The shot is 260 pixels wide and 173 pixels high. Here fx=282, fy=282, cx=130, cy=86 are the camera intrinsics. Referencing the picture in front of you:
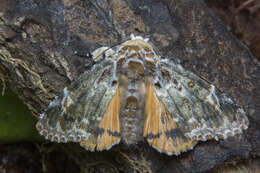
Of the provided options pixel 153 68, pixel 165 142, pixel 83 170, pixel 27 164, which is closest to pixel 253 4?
pixel 153 68

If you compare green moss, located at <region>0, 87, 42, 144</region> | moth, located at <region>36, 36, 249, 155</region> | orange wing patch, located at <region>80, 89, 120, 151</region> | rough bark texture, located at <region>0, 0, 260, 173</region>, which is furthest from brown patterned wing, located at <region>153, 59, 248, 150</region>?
green moss, located at <region>0, 87, 42, 144</region>

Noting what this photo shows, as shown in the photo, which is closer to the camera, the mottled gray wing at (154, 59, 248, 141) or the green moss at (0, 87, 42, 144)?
the mottled gray wing at (154, 59, 248, 141)

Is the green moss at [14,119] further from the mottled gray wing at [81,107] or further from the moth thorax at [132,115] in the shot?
the moth thorax at [132,115]

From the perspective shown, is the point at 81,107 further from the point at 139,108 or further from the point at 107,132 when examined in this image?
the point at 139,108

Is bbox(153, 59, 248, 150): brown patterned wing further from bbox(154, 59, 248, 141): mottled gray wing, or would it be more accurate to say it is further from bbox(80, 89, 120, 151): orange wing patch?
bbox(80, 89, 120, 151): orange wing patch

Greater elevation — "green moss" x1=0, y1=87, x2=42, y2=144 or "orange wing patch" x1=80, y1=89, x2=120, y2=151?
"green moss" x1=0, y1=87, x2=42, y2=144

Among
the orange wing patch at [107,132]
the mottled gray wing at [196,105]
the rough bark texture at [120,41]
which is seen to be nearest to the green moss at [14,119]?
the rough bark texture at [120,41]

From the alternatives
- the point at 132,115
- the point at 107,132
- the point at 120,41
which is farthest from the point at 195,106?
the point at 120,41

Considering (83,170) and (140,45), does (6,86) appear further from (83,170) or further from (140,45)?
(140,45)
